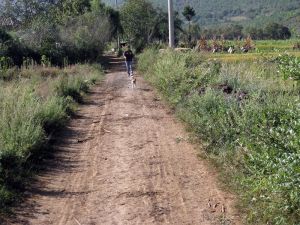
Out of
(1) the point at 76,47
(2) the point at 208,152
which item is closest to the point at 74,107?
(2) the point at 208,152

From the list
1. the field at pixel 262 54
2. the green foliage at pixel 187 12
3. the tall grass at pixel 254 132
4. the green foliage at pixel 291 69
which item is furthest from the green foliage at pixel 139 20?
the green foliage at pixel 291 69

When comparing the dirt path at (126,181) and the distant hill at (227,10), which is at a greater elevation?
the distant hill at (227,10)

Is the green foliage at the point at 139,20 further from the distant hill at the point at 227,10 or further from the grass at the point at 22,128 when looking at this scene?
the distant hill at the point at 227,10

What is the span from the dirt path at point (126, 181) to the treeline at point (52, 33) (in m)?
13.8

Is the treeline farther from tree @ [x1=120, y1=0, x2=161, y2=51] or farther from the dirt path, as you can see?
the dirt path

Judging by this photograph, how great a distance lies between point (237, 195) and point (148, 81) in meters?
16.5

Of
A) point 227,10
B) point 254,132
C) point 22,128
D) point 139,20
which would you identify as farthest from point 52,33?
point 227,10

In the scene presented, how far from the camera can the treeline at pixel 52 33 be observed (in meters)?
28.0

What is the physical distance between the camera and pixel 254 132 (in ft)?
20.9

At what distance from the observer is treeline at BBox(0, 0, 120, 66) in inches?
1104

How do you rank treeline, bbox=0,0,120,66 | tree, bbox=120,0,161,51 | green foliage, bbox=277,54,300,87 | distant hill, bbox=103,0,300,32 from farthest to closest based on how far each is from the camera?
distant hill, bbox=103,0,300,32 < tree, bbox=120,0,161,51 < treeline, bbox=0,0,120,66 < green foliage, bbox=277,54,300,87

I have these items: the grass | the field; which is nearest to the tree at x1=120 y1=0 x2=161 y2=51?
the field

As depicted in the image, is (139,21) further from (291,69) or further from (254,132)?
(291,69)

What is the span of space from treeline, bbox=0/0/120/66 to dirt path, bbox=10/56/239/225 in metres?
13.8
